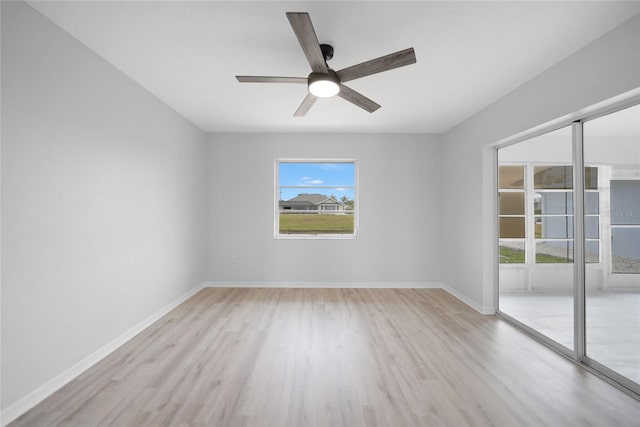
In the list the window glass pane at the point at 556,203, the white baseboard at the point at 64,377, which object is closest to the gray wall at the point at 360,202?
the white baseboard at the point at 64,377

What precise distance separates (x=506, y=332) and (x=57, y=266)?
13.6ft

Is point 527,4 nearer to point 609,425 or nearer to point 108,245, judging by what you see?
point 609,425

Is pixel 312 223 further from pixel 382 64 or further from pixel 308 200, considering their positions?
pixel 382 64

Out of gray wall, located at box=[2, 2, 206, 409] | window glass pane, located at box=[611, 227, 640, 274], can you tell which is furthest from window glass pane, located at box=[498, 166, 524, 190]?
gray wall, located at box=[2, 2, 206, 409]

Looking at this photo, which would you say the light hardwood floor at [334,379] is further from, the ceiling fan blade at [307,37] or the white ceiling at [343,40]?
the white ceiling at [343,40]

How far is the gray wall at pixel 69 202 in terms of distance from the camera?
1.76m

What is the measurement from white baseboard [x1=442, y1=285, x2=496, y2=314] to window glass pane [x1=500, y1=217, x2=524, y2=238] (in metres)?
0.95

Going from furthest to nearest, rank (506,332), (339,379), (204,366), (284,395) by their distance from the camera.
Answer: (506,332) < (204,366) < (339,379) < (284,395)

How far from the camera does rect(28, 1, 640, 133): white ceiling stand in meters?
1.86

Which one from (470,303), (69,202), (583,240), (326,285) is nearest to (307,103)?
(69,202)

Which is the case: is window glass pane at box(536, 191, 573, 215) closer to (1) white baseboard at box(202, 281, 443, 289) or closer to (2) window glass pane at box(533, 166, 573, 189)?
(2) window glass pane at box(533, 166, 573, 189)

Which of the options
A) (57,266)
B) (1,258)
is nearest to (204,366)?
(57,266)

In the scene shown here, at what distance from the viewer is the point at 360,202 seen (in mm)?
4828

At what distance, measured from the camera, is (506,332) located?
10.0ft
